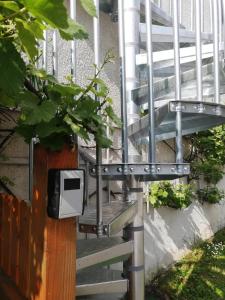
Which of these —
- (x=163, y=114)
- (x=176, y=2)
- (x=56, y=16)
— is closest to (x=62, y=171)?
(x=56, y=16)

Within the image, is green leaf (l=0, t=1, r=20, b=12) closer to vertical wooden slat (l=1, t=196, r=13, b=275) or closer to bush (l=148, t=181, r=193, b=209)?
vertical wooden slat (l=1, t=196, r=13, b=275)

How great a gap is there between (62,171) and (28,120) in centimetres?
31

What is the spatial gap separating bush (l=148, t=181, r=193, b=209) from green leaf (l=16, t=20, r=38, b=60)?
346 centimetres

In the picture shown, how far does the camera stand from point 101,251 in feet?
6.61

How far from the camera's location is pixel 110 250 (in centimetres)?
210

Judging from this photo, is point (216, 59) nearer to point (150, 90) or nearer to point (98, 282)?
point (150, 90)

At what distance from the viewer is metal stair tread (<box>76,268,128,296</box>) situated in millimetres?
1947

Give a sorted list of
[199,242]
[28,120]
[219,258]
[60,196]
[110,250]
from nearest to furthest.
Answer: [28,120] → [60,196] → [110,250] → [219,258] → [199,242]

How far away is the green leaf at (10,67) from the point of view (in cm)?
86

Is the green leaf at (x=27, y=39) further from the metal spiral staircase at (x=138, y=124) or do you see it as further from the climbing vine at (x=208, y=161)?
the climbing vine at (x=208, y=161)

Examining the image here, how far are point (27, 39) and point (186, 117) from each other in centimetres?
171

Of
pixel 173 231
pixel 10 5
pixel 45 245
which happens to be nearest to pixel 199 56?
pixel 45 245

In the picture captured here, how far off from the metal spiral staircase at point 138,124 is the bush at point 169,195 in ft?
4.38

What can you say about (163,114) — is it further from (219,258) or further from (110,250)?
(219,258)
